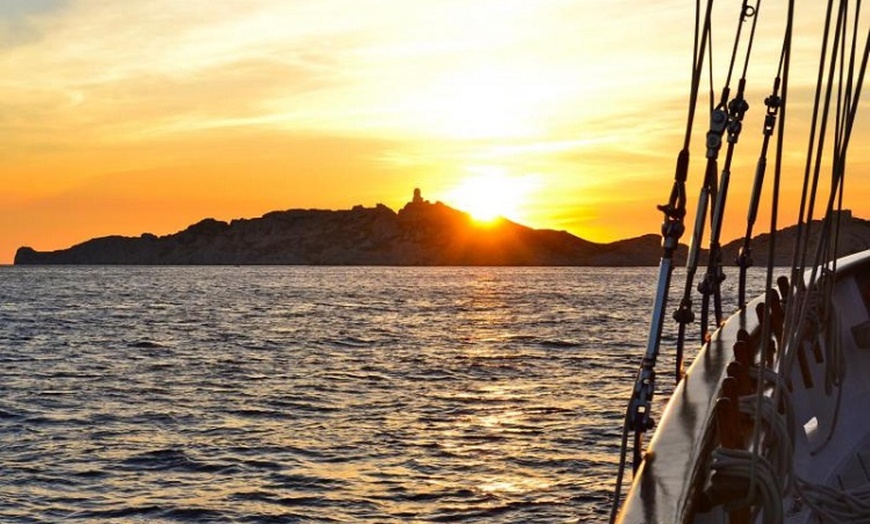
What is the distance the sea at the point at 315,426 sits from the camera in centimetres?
1925

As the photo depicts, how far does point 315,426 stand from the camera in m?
27.6

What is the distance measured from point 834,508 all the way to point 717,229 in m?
2.92

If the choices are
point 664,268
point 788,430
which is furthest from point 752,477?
point 664,268

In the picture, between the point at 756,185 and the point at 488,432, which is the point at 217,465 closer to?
the point at 488,432

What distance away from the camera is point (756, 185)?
26.7 ft

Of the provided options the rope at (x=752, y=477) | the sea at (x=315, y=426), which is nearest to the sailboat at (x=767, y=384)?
the rope at (x=752, y=477)

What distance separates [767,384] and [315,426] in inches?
897

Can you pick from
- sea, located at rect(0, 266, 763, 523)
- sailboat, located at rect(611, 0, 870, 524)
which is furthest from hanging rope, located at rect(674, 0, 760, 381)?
sea, located at rect(0, 266, 763, 523)

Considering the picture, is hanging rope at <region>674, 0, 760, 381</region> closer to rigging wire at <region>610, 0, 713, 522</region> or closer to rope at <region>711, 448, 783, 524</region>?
rigging wire at <region>610, 0, 713, 522</region>

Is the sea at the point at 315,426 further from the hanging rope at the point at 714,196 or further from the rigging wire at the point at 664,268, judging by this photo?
the rigging wire at the point at 664,268

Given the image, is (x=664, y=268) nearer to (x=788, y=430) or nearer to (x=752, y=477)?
(x=788, y=430)

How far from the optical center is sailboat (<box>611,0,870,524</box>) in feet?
13.7

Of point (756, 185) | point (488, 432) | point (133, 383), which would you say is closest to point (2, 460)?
point (488, 432)

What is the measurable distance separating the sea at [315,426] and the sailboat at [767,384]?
10.7 m
